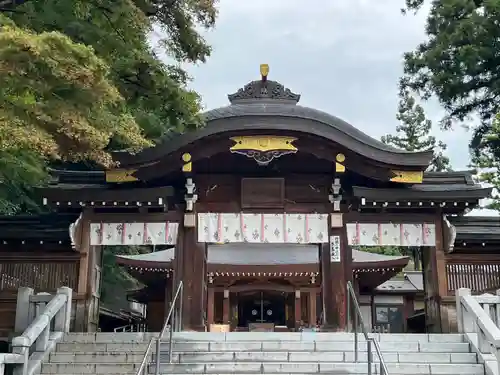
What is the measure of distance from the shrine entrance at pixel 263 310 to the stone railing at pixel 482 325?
37.6 ft

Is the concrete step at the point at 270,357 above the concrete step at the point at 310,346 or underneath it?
underneath

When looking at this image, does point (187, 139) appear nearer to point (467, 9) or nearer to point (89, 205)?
point (89, 205)

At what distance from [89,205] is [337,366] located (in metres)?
5.63

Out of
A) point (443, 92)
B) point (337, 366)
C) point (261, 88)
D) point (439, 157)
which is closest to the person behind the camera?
point (337, 366)

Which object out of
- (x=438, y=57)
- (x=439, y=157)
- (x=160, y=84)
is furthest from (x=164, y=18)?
(x=439, y=157)

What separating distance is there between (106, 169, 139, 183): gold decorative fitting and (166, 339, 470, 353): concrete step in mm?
3588

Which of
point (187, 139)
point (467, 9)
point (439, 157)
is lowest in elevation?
point (187, 139)

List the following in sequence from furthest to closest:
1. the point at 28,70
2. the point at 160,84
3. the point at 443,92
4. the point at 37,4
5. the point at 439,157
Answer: the point at 439,157 → the point at 443,92 → the point at 160,84 → the point at 37,4 → the point at 28,70

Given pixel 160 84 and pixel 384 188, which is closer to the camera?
pixel 160 84

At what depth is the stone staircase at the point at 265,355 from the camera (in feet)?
25.8

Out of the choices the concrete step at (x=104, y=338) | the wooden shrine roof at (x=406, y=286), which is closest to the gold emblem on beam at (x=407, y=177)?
the concrete step at (x=104, y=338)

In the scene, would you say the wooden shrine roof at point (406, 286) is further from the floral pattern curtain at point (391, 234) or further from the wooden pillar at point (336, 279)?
the wooden pillar at point (336, 279)

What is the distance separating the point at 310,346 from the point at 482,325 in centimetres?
248

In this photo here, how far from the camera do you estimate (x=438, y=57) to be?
15523mm
